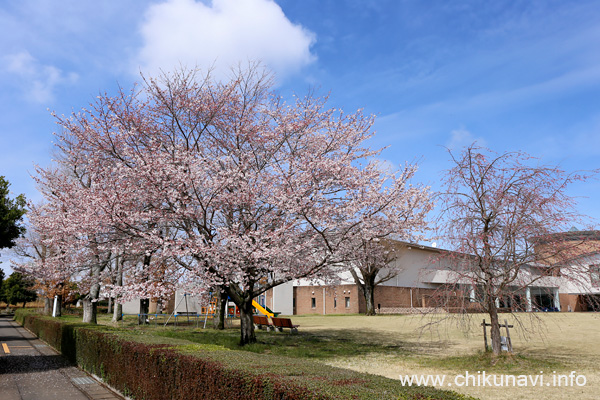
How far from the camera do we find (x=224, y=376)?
544cm

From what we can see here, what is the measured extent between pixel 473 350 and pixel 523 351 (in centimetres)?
177

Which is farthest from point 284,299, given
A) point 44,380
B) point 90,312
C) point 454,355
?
point 44,380

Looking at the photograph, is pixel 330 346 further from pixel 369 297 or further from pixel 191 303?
pixel 191 303

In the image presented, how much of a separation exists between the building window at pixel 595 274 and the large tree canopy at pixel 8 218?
61.2 feet

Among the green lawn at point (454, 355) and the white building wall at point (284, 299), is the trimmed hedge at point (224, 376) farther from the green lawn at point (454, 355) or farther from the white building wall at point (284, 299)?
the white building wall at point (284, 299)

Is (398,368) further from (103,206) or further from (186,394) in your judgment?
(103,206)

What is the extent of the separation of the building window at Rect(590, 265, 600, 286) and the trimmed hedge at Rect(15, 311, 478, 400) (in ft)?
26.7

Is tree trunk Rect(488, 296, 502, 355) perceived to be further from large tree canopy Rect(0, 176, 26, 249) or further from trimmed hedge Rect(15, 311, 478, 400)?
large tree canopy Rect(0, 176, 26, 249)

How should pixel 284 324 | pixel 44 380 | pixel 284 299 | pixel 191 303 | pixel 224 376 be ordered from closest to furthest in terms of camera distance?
pixel 224 376, pixel 44 380, pixel 284 324, pixel 191 303, pixel 284 299

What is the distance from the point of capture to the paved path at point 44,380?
9.48 m

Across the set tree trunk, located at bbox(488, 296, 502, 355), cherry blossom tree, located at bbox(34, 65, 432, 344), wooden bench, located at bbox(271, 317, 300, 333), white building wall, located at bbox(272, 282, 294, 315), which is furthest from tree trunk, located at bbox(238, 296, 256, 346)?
white building wall, located at bbox(272, 282, 294, 315)

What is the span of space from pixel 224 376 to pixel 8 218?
48.4 ft

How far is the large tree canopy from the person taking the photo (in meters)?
16.1

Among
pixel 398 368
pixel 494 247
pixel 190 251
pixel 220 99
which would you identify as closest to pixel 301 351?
pixel 398 368
